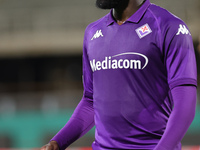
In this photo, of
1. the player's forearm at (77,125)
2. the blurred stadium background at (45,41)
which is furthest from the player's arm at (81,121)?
the blurred stadium background at (45,41)

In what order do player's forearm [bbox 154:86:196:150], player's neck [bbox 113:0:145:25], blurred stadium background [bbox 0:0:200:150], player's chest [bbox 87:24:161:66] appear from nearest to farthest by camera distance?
player's forearm [bbox 154:86:196:150], player's chest [bbox 87:24:161:66], player's neck [bbox 113:0:145:25], blurred stadium background [bbox 0:0:200:150]

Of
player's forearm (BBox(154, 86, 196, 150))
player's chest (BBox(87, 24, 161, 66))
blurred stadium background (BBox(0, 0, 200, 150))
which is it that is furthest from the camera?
blurred stadium background (BBox(0, 0, 200, 150))

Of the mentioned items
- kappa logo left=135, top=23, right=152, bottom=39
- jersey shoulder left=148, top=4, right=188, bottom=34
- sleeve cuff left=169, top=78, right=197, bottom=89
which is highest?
jersey shoulder left=148, top=4, right=188, bottom=34

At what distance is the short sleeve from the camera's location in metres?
1.66

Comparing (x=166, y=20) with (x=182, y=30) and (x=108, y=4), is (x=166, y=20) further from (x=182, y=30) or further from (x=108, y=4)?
(x=108, y=4)

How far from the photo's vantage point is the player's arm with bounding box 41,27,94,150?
6.55ft

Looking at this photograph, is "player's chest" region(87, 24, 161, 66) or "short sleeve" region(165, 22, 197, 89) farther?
"player's chest" region(87, 24, 161, 66)

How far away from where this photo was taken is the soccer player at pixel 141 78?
165 cm

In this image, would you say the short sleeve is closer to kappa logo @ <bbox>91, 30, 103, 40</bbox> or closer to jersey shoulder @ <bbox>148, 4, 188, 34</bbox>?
jersey shoulder @ <bbox>148, 4, 188, 34</bbox>

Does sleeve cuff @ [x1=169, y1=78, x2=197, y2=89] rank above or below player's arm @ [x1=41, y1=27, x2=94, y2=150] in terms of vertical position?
above

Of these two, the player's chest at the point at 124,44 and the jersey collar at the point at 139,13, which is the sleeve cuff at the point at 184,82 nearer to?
the player's chest at the point at 124,44

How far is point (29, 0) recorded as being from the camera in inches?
725

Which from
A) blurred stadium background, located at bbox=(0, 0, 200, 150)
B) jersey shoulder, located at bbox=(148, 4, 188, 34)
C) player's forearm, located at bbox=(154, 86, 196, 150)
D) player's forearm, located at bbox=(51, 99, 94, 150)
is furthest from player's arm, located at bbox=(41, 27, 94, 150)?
blurred stadium background, located at bbox=(0, 0, 200, 150)

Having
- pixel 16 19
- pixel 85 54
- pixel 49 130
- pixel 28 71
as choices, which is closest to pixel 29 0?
pixel 16 19
